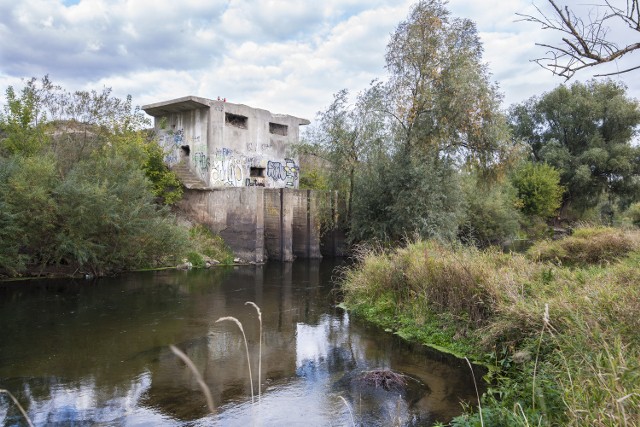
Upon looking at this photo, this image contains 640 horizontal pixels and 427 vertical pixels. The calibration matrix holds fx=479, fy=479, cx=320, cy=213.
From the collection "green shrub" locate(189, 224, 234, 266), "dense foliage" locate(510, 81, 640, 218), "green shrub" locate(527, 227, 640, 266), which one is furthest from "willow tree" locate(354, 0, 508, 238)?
"dense foliage" locate(510, 81, 640, 218)

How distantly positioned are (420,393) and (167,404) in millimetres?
3863

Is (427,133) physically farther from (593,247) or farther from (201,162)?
(201,162)

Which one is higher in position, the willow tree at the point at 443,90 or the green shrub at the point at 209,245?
the willow tree at the point at 443,90

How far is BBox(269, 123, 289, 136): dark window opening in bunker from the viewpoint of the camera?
1254 inches

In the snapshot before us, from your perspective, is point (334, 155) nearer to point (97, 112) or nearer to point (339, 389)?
point (97, 112)

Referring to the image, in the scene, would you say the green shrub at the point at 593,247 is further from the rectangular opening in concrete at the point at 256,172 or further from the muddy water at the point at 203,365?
the rectangular opening in concrete at the point at 256,172

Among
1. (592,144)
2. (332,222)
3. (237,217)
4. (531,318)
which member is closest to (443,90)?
(332,222)

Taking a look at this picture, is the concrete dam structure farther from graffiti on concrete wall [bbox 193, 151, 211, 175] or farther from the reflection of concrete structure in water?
the reflection of concrete structure in water

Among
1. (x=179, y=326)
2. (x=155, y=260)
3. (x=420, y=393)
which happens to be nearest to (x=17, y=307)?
(x=179, y=326)

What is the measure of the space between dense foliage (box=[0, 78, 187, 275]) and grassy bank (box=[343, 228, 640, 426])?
10.4 m

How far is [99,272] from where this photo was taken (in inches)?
786

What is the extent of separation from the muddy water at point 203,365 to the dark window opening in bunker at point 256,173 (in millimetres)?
15587

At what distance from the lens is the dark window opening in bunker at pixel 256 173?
100ft

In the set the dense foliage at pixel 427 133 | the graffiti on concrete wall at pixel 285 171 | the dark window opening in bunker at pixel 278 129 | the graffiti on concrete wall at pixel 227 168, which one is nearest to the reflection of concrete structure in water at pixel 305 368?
the dense foliage at pixel 427 133
